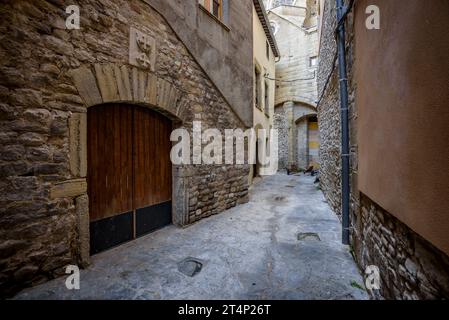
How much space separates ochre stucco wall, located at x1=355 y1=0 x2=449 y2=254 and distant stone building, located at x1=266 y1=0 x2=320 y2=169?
41.5 ft

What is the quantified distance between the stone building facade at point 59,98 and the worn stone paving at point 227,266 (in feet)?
1.56

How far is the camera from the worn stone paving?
217 cm

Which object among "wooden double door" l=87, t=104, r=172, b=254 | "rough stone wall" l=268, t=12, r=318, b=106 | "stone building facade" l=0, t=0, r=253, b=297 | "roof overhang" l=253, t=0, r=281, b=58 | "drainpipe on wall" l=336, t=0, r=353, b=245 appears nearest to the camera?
"stone building facade" l=0, t=0, r=253, b=297

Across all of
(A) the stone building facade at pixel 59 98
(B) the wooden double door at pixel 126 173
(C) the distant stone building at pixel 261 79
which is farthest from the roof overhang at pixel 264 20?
(B) the wooden double door at pixel 126 173

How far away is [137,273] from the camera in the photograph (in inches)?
99.7

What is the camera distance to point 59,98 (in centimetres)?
242

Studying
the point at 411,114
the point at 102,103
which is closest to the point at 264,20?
the point at 102,103

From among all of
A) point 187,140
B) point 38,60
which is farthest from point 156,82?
point 38,60

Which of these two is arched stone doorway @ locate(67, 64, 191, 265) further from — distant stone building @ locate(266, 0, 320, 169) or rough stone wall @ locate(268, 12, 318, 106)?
rough stone wall @ locate(268, 12, 318, 106)

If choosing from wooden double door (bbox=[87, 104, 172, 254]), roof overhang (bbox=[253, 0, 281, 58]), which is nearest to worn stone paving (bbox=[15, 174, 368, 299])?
wooden double door (bbox=[87, 104, 172, 254])

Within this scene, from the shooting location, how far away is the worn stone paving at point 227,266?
217 cm

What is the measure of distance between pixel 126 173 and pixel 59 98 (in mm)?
→ 1360

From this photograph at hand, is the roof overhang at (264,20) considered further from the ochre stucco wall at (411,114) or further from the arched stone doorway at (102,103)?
the ochre stucco wall at (411,114)

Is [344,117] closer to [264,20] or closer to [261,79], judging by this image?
[261,79]
